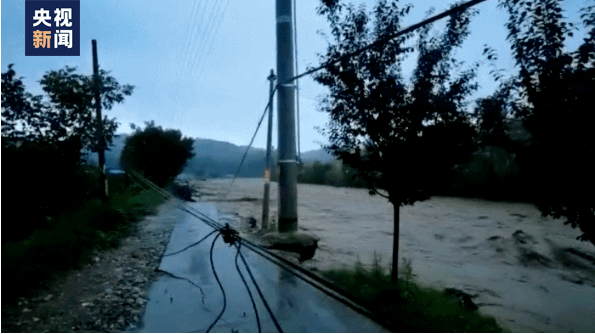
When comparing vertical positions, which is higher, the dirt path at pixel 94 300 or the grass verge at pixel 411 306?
the dirt path at pixel 94 300

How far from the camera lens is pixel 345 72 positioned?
7574 mm

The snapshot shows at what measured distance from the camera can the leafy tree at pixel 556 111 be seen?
16.4 feet

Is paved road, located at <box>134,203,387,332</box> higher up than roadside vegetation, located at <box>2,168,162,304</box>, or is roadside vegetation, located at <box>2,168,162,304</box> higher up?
roadside vegetation, located at <box>2,168,162,304</box>

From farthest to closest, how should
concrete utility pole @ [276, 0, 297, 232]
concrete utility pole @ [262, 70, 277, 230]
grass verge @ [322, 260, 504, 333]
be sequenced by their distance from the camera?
concrete utility pole @ [262, 70, 277, 230]
concrete utility pole @ [276, 0, 297, 232]
grass verge @ [322, 260, 504, 333]

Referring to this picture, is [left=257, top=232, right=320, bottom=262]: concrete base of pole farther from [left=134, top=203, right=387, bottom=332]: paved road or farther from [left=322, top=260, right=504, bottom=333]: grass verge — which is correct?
[left=322, top=260, right=504, bottom=333]: grass verge

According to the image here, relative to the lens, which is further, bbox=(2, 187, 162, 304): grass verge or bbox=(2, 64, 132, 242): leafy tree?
bbox=(2, 64, 132, 242): leafy tree

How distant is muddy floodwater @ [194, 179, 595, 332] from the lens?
33.5 feet

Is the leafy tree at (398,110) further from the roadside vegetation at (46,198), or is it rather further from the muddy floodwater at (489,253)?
the roadside vegetation at (46,198)

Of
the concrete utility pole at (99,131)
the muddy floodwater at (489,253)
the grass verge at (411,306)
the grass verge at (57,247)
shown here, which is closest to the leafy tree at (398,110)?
the grass verge at (411,306)

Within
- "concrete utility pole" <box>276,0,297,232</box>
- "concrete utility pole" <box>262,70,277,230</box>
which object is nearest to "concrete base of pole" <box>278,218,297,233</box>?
"concrete utility pole" <box>276,0,297,232</box>

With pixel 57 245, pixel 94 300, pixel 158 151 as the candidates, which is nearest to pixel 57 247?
pixel 57 245

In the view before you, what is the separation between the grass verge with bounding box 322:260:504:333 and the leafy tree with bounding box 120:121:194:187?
30.2 meters

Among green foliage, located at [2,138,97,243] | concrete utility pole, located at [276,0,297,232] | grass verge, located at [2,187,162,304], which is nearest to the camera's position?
grass verge, located at [2,187,162,304]

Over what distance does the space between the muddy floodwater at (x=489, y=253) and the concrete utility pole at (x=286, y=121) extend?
128 cm
